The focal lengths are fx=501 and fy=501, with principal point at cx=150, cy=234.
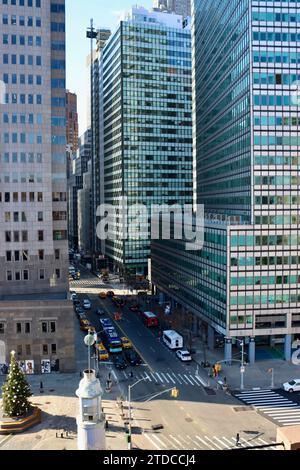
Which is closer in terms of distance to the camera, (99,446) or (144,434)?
(99,446)

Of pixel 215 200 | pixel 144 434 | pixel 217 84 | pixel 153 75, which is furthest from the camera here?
pixel 153 75

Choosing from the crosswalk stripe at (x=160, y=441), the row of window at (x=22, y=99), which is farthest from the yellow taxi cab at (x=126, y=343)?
the row of window at (x=22, y=99)

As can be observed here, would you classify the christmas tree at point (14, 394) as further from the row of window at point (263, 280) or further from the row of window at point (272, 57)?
the row of window at point (272, 57)

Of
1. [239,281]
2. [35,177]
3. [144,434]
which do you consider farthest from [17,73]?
[144,434]

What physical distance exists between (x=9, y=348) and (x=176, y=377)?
24.9 metres

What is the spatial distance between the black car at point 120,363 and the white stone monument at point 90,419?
40839mm

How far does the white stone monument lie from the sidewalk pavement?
37342 millimetres

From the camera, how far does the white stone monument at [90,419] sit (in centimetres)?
3100

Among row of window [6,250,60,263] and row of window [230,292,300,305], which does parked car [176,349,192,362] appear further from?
row of window [6,250,60,263]

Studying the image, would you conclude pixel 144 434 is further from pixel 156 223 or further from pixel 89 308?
pixel 156 223

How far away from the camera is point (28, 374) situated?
7312 centimetres

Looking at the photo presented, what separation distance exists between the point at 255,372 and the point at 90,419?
46296 mm

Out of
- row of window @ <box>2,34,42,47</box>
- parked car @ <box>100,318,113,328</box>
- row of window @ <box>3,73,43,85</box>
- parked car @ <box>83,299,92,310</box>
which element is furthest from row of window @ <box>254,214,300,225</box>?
parked car @ <box>83,299,92,310</box>

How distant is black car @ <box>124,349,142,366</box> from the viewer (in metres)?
75.8
